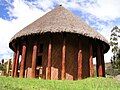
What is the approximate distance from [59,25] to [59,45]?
64.6 inches

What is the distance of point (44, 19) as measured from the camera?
1069 inches

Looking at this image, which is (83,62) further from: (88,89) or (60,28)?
(88,89)

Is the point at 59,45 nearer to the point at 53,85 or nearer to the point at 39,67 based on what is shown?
the point at 39,67

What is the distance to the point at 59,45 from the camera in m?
25.4

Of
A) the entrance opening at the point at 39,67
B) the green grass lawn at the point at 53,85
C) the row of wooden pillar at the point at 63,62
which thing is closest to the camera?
the green grass lawn at the point at 53,85

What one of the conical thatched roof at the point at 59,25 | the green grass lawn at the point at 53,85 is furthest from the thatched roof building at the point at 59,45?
the green grass lawn at the point at 53,85

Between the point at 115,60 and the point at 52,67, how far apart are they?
21231 mm

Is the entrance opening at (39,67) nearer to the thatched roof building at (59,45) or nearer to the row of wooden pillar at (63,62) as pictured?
the thatched roof building at (59,45)

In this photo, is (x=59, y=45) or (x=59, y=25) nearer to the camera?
(x=59, y=25)

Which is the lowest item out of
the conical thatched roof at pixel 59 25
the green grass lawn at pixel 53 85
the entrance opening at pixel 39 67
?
the green grass lawn at pixel 53 85

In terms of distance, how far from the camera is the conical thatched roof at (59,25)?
2458cm

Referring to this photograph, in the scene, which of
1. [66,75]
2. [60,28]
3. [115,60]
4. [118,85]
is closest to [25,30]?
[60,28]

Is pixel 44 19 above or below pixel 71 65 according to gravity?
above

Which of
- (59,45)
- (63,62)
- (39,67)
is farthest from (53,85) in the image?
(39,67)
